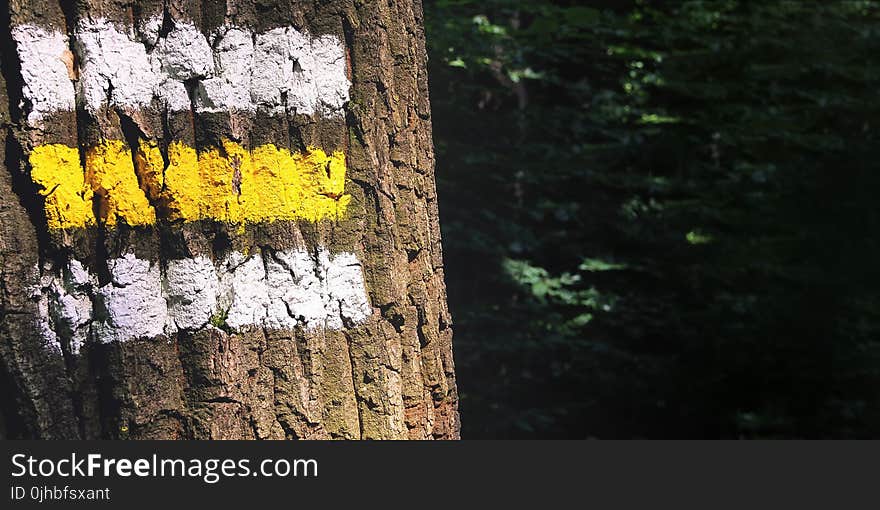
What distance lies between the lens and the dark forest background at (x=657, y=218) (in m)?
4.62

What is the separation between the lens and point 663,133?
5.07 meters

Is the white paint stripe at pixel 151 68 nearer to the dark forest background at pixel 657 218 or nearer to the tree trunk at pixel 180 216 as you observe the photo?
the tree trunk at pixel 180 216

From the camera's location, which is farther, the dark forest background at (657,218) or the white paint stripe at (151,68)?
the dark forest background at (657,218)

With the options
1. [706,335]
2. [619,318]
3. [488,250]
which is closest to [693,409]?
[706,335]

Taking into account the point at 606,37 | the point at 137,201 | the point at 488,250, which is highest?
the point at 606,37

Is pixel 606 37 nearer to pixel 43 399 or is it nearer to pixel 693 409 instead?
pixel 693 409

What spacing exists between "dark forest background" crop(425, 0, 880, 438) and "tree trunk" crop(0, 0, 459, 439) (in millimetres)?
3272

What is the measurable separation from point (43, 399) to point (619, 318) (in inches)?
159

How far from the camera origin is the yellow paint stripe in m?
1.08

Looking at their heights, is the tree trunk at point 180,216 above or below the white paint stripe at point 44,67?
below

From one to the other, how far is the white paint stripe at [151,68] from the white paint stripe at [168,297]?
0.20m

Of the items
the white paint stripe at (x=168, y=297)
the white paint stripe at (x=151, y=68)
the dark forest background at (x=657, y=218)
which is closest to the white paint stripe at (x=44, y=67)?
the white paint stripe at (x=151, y=68)

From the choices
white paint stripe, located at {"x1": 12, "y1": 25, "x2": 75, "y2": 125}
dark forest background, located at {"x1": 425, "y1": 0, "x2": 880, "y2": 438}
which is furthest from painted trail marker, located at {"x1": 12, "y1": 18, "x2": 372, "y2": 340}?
dark forest background, located at {"x1": 425, "y1": 0, "x2": 880, "y2": 438}

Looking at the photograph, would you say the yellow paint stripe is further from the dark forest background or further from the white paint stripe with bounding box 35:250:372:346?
the dark forest background
